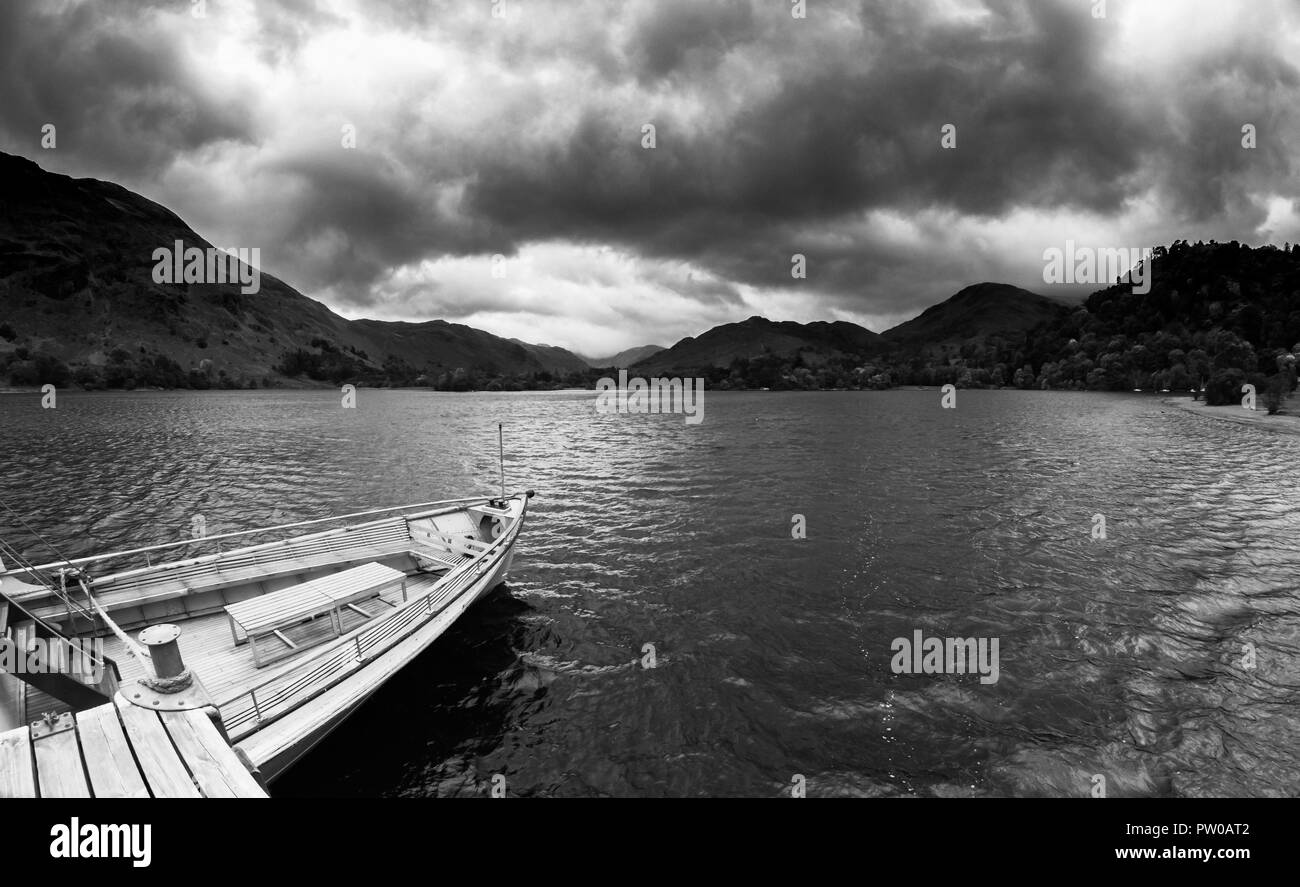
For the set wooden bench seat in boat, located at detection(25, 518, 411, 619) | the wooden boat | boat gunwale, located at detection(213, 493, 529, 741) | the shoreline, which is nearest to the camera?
the wooden boat

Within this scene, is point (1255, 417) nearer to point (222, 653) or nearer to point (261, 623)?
point (261, 623)

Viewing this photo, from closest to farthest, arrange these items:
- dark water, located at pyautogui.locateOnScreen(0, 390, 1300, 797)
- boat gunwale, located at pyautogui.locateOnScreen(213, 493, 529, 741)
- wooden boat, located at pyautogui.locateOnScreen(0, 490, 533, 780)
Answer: wooden boat, located at pyautogui.locateOnScreen(0, 490, 533, 780) < boat gunwale, located at pyautogui.locateOnScreen(213, 493, 529, 741) < dark water, located at pyautogui.locateOnScreen(0, 390, 1300, 797)

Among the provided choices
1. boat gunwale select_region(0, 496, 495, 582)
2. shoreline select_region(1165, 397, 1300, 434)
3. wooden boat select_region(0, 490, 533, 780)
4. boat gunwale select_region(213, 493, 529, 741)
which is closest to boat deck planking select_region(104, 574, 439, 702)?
wooden boat select_region(0, 490, 533, 780)

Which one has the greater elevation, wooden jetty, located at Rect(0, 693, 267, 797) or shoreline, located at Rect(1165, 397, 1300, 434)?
shoreline, located at Rect(1165, 397, 1300, 434)

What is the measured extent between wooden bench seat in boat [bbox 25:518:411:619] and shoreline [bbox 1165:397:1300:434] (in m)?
112

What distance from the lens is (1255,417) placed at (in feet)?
321

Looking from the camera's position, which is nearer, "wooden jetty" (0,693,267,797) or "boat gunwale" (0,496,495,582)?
"wooden jetty" (0,693,267,797)

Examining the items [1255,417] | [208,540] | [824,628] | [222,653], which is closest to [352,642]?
[222,653]

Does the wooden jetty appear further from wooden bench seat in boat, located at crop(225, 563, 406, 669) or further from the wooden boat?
wooden bench seat in boat, located at crop(225, 563, 406, 669)

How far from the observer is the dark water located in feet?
44.6

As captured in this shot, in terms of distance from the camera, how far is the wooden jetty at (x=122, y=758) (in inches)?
267
